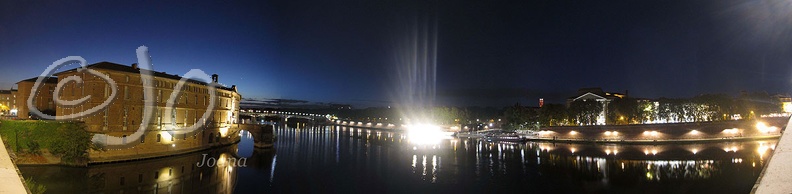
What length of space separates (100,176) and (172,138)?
8.72 metres

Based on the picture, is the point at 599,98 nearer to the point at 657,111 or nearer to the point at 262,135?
the point at 657,111

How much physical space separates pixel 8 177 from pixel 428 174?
83.9ft

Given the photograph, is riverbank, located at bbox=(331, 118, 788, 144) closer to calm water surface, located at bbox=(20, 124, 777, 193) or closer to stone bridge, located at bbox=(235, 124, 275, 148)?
calm water surface, located at bbox=(20, 124, 777, 193)

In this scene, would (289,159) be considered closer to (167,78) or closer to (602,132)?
(167,78)

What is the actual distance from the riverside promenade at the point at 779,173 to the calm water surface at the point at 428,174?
738 inches

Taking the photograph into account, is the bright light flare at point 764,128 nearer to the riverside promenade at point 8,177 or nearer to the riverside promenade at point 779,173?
the riverside promenade at point 779,173

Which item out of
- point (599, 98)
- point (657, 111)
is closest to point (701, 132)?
point (657, 111)

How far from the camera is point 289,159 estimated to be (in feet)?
126

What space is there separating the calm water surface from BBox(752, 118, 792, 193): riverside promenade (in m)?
18.8

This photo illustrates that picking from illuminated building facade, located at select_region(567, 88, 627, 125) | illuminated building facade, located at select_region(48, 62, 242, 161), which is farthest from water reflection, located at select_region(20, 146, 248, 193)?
illuminated building facade, located at select_region(567, 88, 627, 125)

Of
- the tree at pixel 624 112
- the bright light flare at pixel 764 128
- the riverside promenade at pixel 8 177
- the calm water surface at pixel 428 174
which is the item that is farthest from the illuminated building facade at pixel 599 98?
the riverside promenade at pixel 8 177

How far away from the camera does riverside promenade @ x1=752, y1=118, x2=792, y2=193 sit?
514 centimetres

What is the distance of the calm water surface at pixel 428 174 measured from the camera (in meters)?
24.1

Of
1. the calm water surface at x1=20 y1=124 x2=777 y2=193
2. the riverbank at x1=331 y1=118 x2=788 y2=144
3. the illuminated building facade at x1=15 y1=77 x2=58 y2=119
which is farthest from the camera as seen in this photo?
the riverbank at x1=331 y1=118 x2=788 y2=144
